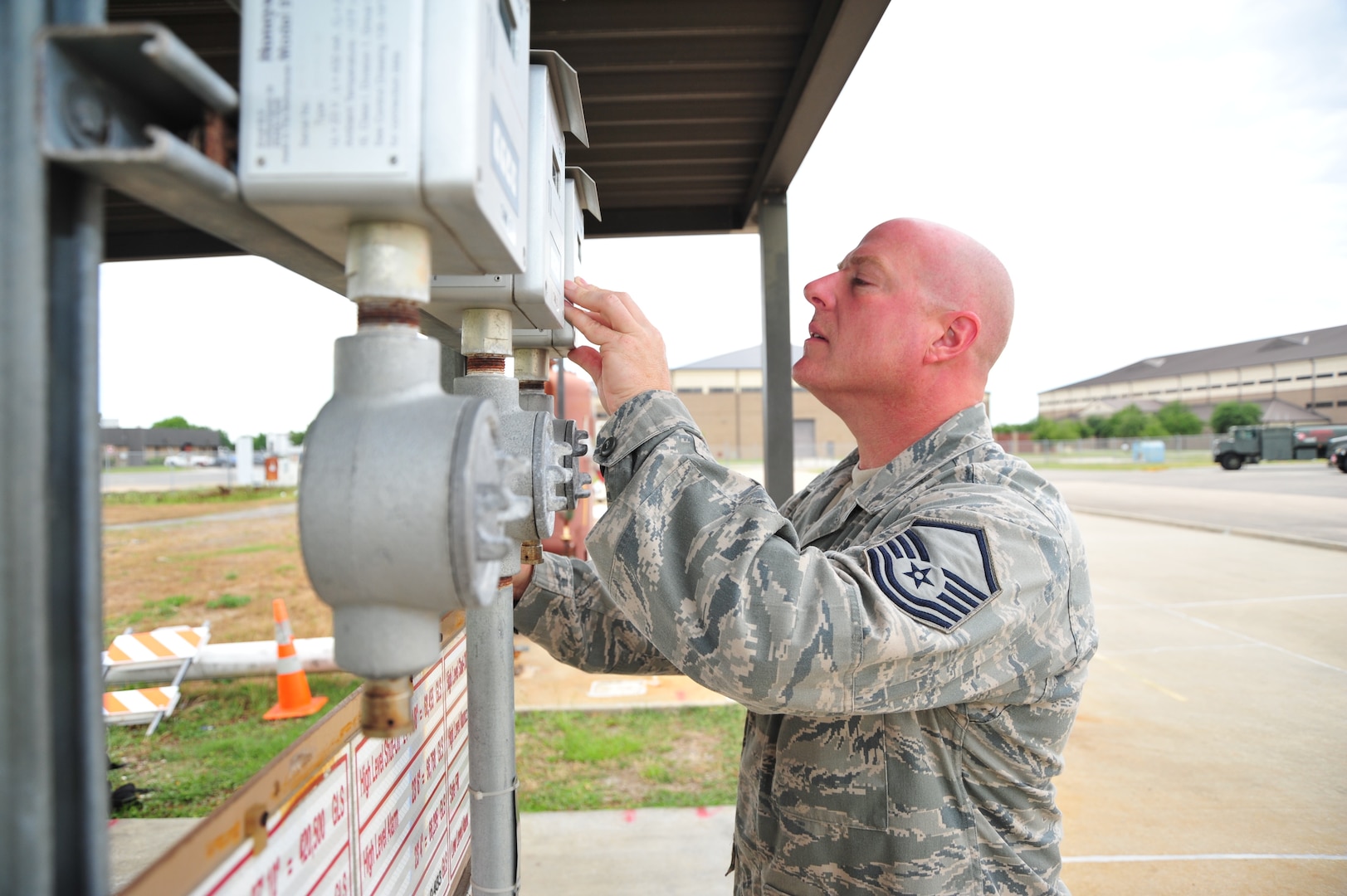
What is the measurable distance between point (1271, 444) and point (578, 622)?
2627cm

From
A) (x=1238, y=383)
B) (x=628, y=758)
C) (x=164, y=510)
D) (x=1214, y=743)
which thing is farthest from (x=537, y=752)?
(x=1238, y=383)

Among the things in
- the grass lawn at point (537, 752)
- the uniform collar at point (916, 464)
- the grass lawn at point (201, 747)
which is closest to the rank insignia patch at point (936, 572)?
the uniform collar at point (916, 464)

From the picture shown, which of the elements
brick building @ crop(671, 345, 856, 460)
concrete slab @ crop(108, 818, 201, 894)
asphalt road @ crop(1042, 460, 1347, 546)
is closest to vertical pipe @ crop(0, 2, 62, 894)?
concrete slab @ crop(108, 818, 201, 894)

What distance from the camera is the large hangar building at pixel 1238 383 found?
6184 mm

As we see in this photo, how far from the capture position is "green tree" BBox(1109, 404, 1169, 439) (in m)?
43.1

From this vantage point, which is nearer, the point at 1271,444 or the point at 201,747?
the point at 201,747

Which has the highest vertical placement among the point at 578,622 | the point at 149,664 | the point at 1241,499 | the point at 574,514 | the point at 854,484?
the point at 854,484

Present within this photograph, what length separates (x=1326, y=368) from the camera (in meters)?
6.04

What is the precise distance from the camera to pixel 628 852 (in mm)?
3314

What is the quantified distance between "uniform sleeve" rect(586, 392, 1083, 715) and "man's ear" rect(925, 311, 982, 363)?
0.55 m

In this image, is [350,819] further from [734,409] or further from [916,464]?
[734,409]

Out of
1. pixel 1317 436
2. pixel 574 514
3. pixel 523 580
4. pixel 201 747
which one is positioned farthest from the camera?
pixel 1317 436

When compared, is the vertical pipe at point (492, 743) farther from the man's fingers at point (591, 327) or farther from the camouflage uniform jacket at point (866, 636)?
the man's fingers at point (591, 327)

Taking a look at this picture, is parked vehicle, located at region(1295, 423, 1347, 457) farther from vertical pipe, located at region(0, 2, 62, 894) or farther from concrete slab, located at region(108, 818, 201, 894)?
vertical pipe, located at region(0, 2, 62, 894)
